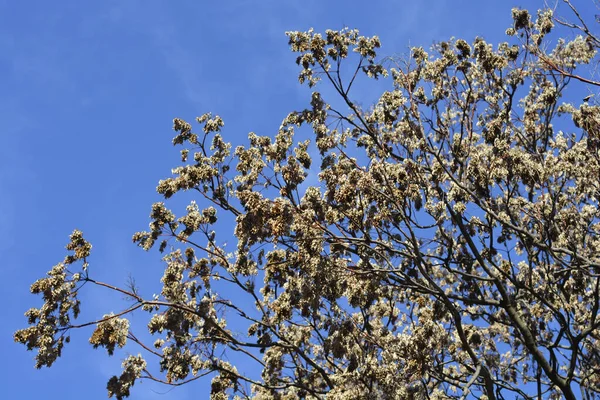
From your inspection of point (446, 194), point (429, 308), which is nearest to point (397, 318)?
point (429, 308)

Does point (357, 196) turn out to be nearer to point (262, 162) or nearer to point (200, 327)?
point (262, 162)

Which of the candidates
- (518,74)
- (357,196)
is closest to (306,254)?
(357,196)

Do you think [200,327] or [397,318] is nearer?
[200,327]

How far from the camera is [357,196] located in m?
11.6

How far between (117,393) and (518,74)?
975 centimetres

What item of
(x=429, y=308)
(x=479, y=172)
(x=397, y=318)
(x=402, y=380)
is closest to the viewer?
(x=402, y=380)

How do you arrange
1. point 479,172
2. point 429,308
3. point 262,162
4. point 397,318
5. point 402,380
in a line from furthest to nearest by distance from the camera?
point 397,318, point 429,308, point 262,162, point 479,172, point 402,380

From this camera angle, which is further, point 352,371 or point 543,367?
point 543,367

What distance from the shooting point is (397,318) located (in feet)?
48.5

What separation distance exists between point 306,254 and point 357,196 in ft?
5.07

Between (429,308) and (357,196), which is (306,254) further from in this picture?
(429,308)

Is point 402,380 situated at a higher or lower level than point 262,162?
lower

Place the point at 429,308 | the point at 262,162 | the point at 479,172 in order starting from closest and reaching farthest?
the point at 479,172 < the point at 262,162 < the point at 429,308

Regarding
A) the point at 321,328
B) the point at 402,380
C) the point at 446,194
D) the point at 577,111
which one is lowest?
the point at 402,380
